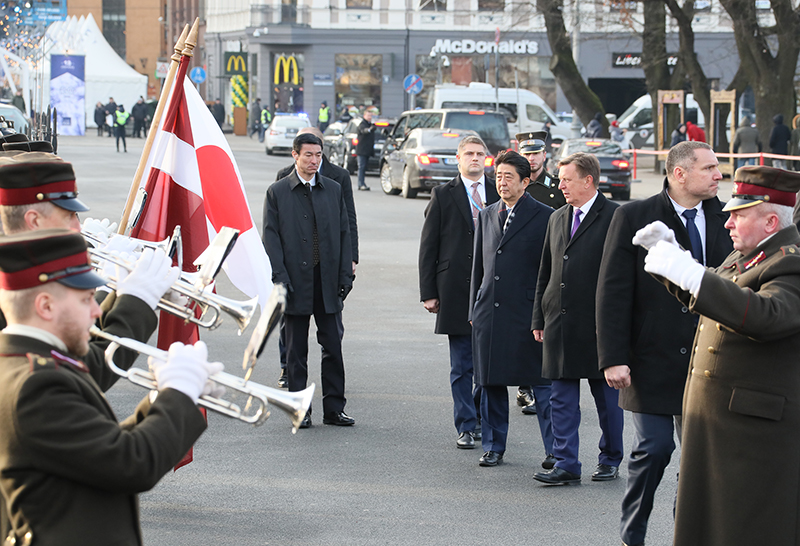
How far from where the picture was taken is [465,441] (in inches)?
275

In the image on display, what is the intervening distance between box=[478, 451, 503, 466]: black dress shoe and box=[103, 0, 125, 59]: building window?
96.7 m

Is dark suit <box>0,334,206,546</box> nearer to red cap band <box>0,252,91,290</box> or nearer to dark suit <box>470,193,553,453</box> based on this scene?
red cap band <box>0,252,91,290</box>

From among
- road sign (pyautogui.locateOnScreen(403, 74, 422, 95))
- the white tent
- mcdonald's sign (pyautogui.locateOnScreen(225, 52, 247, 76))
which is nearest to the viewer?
road sign (pyautogui.locateOnScreen(403, 74, 422, 95))

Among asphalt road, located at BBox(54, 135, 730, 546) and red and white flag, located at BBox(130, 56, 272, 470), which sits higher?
red and white flag, located at BBox(130, 56, 272, 470)

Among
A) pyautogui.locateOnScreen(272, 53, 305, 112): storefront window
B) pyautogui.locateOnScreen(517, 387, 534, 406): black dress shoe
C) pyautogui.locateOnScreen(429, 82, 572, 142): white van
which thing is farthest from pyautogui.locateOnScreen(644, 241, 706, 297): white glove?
pyautogui.locateOnScreen(272, 53, 305, 112): storefront window

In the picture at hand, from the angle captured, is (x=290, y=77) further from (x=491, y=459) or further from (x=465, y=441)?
(x=491, y=459)

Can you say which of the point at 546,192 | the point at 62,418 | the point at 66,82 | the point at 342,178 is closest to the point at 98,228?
the point at 62,418

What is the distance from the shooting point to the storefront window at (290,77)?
55188 millimetres

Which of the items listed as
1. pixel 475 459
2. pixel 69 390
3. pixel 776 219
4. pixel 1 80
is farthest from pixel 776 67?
pixel 1 80

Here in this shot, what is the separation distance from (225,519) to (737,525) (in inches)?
105

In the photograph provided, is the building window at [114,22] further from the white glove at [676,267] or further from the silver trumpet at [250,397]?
the silver trumpet at [250,397]

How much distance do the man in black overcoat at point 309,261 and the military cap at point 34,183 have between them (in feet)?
13.4

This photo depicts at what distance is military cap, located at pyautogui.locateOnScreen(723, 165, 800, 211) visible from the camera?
4008mm

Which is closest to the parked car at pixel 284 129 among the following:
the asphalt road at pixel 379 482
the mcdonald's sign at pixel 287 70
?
the mcdonald's sign at pixel 287 70
